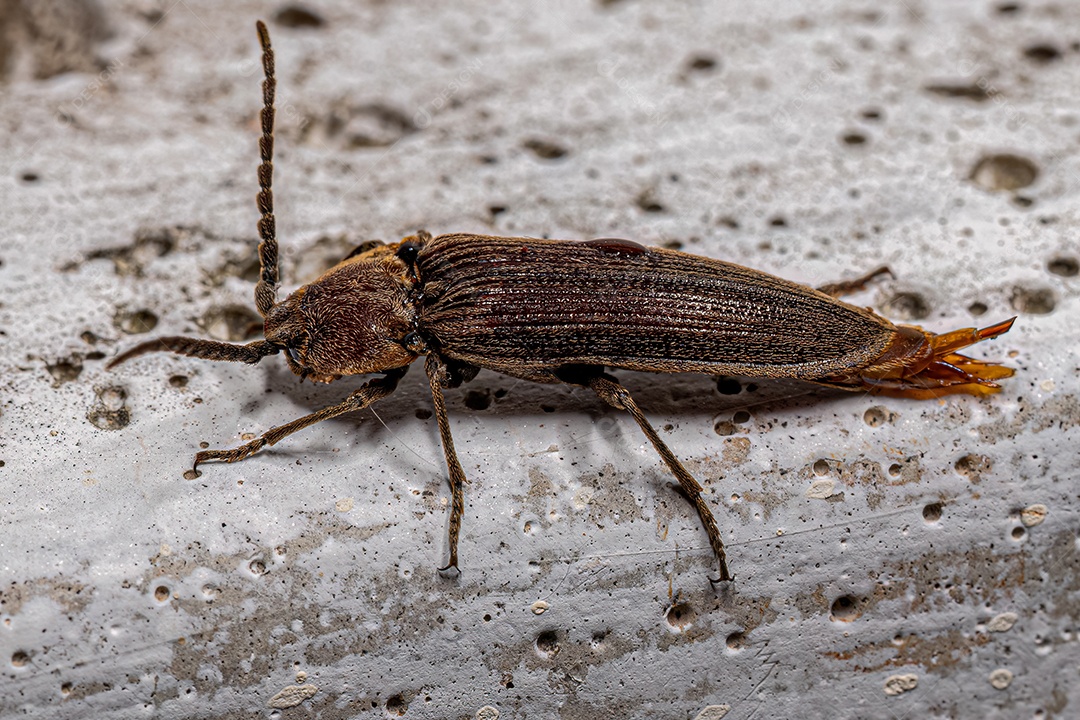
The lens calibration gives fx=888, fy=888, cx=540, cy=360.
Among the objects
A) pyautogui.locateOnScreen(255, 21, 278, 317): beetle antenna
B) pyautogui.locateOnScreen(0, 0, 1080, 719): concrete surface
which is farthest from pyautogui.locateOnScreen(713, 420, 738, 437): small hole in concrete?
pyautogui.locateOnScreen(255, 21, 278, 317): beetle antenna

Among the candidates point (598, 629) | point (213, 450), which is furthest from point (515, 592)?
point (213, 450)

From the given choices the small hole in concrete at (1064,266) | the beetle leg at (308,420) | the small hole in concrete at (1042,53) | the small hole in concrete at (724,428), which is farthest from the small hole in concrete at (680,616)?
the small hole in concrete at (1042,53)

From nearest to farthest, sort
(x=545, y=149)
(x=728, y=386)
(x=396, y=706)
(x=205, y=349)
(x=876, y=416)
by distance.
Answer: (x=205, y=349) → (x=396, y=706) → (x=876, y=416) → (x=728, y=386) → (x=545, y=149)

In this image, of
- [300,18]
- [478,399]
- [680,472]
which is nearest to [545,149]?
[478,399]

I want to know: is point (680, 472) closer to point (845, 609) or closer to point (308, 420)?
point (845, 609)

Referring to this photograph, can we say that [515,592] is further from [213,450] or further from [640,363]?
[213,450]

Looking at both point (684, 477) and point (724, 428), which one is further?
point (724, 428)

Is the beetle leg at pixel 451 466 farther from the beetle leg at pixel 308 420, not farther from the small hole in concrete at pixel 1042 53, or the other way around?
the small hole in concrete at pixel 1042 53
